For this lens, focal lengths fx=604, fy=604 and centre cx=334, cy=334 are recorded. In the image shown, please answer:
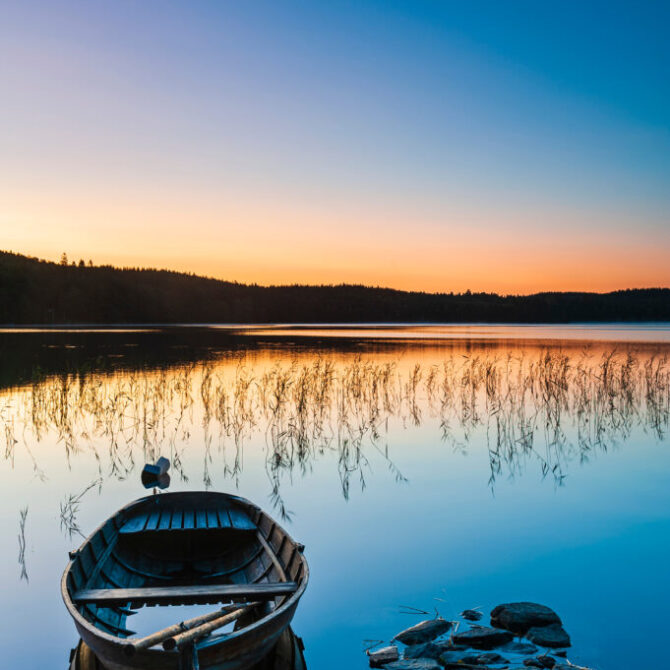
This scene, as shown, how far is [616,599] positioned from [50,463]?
10923 millimetres

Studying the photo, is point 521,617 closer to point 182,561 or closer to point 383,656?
point 383,656

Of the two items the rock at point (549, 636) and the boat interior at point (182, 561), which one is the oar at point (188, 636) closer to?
the boat interior at point (182, 561)

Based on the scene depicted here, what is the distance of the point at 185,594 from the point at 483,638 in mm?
2687

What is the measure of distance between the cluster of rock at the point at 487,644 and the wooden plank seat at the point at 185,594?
120cm

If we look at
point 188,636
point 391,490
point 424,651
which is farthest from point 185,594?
point 391,490

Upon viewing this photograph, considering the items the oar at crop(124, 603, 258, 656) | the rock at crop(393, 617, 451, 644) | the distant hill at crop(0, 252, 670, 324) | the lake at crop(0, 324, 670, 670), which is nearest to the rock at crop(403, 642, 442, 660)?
the rock at crop(393, 617, 451, 644)

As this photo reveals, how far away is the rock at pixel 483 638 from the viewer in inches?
213

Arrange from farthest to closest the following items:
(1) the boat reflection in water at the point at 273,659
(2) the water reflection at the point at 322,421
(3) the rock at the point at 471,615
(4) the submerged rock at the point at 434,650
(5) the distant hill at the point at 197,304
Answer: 1. (5) the distant hill at the point at 197,304
2. (2) the water reflection at the point at 322,421
3. (3) the rock at the point at 471,615
4. (4) the submerged rock at the point at 434,650
5. (1) the boat reflection in water at the point at 273,659

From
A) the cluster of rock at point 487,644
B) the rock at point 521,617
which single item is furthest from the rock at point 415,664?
the rock at point 521,617

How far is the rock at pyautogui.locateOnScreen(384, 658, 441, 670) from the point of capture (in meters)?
4.99

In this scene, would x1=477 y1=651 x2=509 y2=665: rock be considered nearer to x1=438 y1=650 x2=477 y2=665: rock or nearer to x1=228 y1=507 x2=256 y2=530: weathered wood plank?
x1=438 y1=650 x2=477 y2=665: rock

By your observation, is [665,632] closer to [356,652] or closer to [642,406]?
[356,652]

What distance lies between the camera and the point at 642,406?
18.9m

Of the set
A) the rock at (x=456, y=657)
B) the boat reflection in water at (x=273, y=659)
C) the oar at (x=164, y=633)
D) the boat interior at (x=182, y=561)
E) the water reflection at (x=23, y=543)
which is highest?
the oar at (x=164, y=633)
